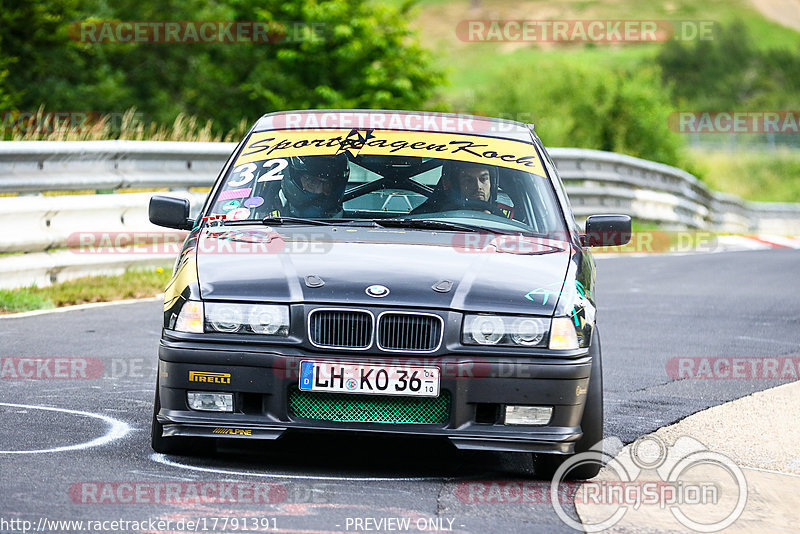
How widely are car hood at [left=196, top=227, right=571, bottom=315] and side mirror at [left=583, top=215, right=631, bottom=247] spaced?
54 centimetres

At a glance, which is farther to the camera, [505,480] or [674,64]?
[674,64]

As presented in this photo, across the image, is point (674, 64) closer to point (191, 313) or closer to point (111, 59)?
point (111, 59)

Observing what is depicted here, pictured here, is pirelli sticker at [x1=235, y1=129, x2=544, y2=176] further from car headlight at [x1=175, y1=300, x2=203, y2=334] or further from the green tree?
the green tree

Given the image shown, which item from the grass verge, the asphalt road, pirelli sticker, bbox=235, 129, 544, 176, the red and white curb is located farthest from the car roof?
A: the red and white curb

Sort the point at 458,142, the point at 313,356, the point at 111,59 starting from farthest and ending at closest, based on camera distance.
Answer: the point at 111,59 < the point at 458,142 < the point at 313,356

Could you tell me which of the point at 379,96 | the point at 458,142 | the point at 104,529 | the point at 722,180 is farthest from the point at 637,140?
the point at 104,529

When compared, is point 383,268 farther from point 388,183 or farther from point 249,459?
point 388,183

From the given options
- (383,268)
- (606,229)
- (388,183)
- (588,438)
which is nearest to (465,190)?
(388,183)

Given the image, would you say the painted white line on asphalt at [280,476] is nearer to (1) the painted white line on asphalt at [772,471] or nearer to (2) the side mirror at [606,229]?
(1) the painted white line on asphalt at [772,471]

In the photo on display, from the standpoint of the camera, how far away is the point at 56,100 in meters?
31.8

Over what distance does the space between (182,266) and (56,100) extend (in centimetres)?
2729

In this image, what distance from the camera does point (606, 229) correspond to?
661cm

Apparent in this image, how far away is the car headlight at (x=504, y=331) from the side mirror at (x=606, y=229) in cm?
140

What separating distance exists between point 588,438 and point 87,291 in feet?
20.6
